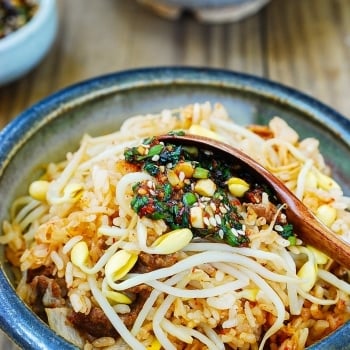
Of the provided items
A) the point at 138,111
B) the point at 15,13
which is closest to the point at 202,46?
the point at 15,13

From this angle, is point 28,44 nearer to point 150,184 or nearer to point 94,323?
point 150,184

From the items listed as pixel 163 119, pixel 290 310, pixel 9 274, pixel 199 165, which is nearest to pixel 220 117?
pixel 163 119

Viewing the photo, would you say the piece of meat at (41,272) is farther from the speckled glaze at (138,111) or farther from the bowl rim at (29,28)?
the bowl rim at (29,28)

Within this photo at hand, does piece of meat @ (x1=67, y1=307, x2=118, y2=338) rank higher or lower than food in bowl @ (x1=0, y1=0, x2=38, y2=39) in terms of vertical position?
lower

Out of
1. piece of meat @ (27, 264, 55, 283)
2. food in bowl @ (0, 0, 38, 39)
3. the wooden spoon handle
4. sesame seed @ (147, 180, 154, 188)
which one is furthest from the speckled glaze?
food in bowl @ (0, 0, 38, 39)

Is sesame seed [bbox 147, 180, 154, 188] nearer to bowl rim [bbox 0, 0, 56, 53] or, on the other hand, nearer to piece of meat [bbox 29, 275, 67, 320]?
piece of meat [bbox 29, 275, 67, 320]

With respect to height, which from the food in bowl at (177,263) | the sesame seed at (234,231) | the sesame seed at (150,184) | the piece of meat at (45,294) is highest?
the sesame seed at (150,184)

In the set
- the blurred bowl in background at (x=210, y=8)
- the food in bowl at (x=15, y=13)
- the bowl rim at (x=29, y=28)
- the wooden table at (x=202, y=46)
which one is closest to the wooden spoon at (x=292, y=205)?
the bowl rim at (x=29, y=28)
